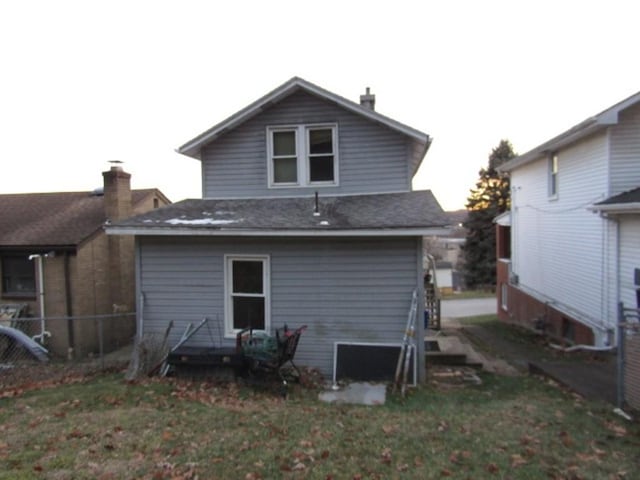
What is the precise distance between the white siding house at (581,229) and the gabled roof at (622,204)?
59mm

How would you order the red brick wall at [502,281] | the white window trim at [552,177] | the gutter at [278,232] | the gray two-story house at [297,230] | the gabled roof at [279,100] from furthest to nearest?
the red brick wall at [502,281]
the white window trim at [552,177]
the gabled roof at [279,100]
the gray two-story house at [297,230]
the gutter at [278,232]

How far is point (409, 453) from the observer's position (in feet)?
15.9

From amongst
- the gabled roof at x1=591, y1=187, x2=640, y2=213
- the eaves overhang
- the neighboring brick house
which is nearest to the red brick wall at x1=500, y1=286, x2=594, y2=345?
the eaves overhang

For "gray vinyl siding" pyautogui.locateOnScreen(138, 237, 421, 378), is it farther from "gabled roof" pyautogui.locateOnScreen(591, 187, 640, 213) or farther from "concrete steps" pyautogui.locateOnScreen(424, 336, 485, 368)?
"gabled roof" pyautogui.locateOnScreen(591, 187, 640, 213)

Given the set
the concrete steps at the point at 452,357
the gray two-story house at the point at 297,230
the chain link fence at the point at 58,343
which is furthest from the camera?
the chain link fence at the point at 58,343

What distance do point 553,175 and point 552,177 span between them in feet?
0.28

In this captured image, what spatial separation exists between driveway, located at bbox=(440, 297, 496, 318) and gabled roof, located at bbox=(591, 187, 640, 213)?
18.3m

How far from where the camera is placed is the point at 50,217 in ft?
47.6

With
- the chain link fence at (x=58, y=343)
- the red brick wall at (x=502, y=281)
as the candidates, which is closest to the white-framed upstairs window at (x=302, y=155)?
the chain link fence at (x=58, y=343)

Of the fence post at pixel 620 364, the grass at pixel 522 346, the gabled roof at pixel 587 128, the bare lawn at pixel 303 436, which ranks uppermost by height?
the gabled roof at pixel 587 128

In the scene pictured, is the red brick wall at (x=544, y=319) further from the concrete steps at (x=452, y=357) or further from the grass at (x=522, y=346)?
the concrete steps at (x=452, y=357)

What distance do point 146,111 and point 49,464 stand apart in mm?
16318

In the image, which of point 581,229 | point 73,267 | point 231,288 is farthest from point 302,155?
point 581,229

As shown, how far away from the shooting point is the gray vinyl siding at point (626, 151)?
10.5 metres
